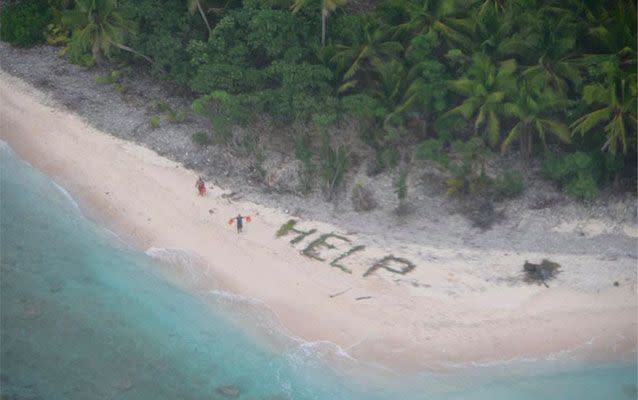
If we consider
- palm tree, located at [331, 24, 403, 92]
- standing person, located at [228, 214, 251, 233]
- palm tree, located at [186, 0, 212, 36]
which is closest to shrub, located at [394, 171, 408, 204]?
palm tree, located at [331, 24, 403, 92]

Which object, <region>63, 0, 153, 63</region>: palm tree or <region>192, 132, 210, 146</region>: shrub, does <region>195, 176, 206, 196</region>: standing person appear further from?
<region>63, 0, 153, 63</region>: palm tree

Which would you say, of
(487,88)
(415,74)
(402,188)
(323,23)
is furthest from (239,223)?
(487,88)

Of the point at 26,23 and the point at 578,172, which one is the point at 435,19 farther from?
the point at 26,23

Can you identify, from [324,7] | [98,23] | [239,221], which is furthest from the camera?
[98,23]

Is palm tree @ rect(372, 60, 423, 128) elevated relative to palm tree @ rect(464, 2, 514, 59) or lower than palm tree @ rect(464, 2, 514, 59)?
lower

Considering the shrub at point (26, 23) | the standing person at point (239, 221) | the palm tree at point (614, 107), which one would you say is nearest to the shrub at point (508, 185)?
the palm tree at point (614, 107)

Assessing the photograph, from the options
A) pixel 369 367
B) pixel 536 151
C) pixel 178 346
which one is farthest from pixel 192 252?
pixel 536 151
